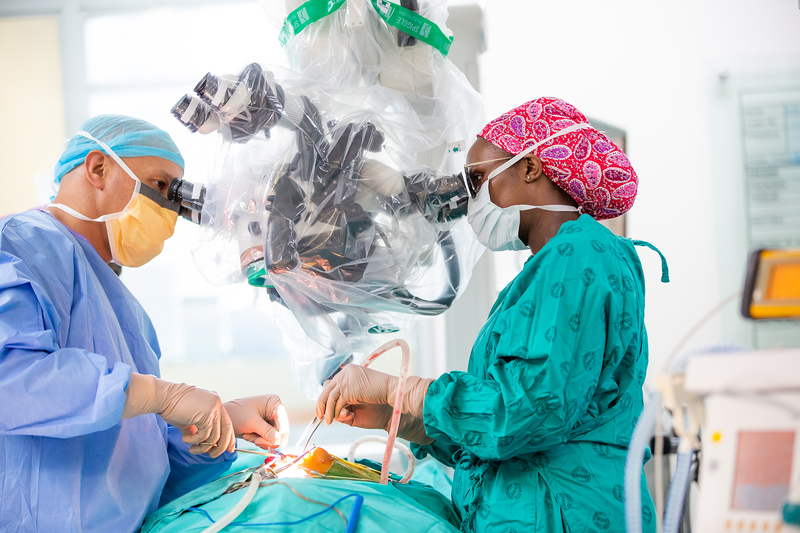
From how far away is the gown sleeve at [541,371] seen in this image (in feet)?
2.91

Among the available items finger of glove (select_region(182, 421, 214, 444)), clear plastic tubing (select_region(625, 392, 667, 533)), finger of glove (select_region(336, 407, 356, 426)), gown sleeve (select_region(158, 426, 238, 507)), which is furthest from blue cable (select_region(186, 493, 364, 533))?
clear plastic tubing (select_region(625, 392, 667, 533))

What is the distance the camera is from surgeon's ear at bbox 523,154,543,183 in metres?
1.15

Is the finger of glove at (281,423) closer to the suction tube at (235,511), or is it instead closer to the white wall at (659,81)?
the suction tube at (235,511)

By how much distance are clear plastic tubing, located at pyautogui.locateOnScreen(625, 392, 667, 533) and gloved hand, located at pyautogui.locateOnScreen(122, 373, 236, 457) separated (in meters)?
0.79

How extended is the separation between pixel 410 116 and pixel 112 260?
2.66 feet

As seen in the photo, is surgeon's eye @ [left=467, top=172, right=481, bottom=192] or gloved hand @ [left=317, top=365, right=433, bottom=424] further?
surgeon's eye @ [left=467, top=172, right=481, bottom=192]

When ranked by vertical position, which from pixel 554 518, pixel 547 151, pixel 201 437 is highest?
pixel 547 151

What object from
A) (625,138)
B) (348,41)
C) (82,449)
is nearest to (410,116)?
(348,41)

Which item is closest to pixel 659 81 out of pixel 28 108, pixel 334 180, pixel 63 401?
pixel 334 180

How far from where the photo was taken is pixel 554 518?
0.94 m

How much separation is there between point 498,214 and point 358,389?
481mm

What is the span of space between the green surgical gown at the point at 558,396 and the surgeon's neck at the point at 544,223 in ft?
0.35

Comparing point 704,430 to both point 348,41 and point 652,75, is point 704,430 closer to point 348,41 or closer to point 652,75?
point 348,41

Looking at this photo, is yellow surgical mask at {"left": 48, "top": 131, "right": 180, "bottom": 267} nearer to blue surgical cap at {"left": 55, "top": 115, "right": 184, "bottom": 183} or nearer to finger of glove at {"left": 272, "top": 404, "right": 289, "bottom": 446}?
blue surgical cap at {"left": 55, "top": 115, "right": 184, "bottom": 183}
